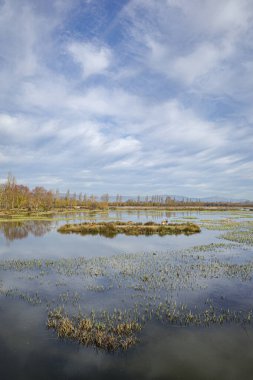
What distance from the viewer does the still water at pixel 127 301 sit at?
27.9 ft

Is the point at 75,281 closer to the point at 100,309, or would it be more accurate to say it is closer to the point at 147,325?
the point at 100,309

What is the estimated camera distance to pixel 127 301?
13711mm

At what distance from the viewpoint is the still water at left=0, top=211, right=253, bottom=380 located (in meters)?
8.49

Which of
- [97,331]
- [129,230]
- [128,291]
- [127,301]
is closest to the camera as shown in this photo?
[97,331]

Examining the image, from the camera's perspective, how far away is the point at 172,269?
19891mm

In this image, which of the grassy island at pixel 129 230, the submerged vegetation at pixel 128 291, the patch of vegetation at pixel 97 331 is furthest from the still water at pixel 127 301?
the grassy island at pixel 129 230

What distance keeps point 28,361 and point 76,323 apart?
2537mm

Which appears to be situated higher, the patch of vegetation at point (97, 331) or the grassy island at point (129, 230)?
the grassy island at point (129, 230)

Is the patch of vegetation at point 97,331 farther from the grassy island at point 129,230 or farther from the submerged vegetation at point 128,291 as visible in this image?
the grassy island at point 129,230

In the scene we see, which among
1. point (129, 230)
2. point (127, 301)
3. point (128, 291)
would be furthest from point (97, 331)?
point (129, 230)

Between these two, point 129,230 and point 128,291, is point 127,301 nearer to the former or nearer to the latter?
point 128,291

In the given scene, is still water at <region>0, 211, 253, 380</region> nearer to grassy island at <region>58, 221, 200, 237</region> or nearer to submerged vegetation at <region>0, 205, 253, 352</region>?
submerged vegetation at <region>0, 205, 253, 352</region>

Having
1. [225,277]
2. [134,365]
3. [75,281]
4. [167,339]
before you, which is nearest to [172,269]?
[225,277]

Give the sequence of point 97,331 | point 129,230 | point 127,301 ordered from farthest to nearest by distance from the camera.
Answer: point 129,230, point 127,301, point 97,331
